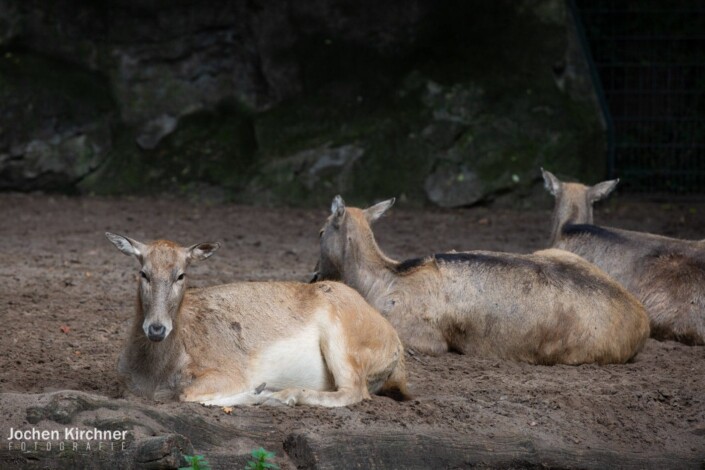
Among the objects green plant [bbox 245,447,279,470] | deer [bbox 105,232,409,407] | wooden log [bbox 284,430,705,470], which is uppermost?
deer [bbox 105,232,409,407]

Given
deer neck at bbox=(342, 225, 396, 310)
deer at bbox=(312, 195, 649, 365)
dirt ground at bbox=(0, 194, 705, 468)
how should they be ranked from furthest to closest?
deer neck at bbox=(342, 225, 396, 310), deer at bbox=(312, 195, 649, 365), dirt ground at bbox=(0, 194, 705, 468)

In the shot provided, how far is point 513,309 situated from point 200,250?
2.43 meters

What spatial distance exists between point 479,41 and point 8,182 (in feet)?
20.5

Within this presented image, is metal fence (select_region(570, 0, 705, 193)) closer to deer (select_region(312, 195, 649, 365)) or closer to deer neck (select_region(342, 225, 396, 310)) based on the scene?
deer (select_region(312, 195, 649, 365))

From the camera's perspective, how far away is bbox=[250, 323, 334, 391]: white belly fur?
6434 millimetres

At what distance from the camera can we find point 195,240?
39.0 feet

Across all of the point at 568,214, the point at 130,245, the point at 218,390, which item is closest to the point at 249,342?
the point at 218,390

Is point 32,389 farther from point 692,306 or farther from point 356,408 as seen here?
point 692,306

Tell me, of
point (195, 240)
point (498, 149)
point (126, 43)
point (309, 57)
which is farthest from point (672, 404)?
point (126, 43)

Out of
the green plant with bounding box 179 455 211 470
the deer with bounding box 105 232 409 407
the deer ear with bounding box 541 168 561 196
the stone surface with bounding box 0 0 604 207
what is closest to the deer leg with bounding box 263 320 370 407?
the deer with bounding box 105 232 409 407

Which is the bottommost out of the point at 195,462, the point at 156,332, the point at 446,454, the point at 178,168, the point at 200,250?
the point at 446,454

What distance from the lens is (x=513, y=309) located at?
308 inches

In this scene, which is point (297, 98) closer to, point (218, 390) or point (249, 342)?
point (249, 342)

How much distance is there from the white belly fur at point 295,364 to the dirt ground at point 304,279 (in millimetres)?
373
